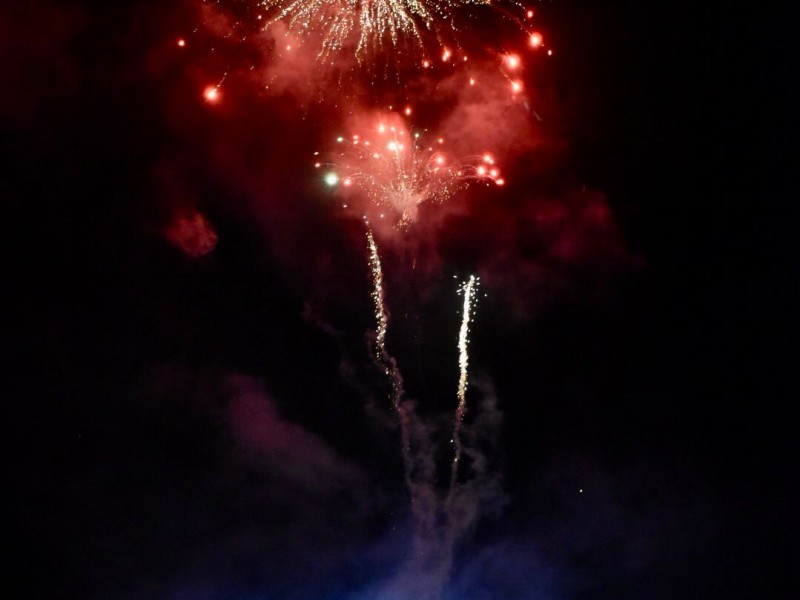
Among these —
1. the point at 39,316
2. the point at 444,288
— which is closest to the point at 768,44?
the point at 444,288

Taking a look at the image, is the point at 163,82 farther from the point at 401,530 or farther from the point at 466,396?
the point at 401,530

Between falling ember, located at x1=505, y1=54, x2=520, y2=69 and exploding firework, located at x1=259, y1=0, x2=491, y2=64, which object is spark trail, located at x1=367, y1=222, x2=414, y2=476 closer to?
exploding firework, located at x1=259, y1=0, x2=491, y2=64

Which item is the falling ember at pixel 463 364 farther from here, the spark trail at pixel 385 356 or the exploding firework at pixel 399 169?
the exploding firework at pixel 399 169

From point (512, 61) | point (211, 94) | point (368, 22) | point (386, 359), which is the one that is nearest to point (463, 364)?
point (386, 359)

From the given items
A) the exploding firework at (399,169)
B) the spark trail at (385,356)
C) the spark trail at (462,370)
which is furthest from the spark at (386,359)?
the spark trail at (462,370)

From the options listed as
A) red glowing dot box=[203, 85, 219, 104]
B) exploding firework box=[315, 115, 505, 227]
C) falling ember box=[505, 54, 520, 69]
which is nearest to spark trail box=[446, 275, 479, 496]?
exploding firework box=[315, 115, 505, 227]

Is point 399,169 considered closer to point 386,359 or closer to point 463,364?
point 386,359
